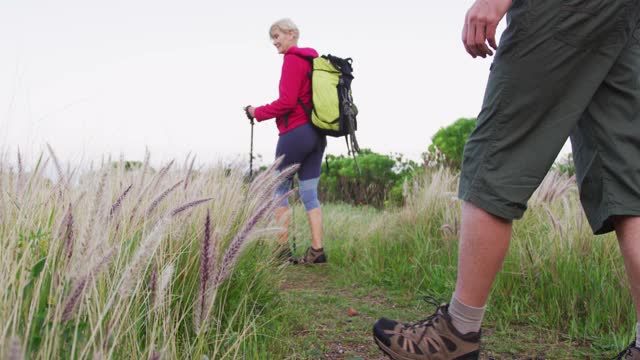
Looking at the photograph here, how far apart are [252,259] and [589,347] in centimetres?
158

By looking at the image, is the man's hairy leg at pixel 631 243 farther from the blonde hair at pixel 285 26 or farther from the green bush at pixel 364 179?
the green bush at pixel 364 179

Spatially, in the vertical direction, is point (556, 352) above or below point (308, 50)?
→ below

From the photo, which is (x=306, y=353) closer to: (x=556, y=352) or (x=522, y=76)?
(x=556, y=352)

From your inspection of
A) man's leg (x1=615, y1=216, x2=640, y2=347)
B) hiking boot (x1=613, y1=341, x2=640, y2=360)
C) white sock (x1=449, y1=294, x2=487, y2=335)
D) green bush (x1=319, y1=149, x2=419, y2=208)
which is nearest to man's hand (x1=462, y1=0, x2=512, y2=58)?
man's leg (x1=615, y1=216, x2=640, y2=347)

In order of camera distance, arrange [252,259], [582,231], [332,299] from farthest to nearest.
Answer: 1. [332,299]
2. [582,231]
3. [252,259]

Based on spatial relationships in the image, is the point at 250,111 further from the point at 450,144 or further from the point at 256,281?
the point at 450,144

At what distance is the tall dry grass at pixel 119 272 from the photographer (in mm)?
1122

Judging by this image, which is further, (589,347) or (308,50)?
(308,50)

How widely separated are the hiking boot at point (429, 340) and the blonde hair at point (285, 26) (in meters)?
3.23

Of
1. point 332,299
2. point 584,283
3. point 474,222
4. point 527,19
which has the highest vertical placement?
point 527,19

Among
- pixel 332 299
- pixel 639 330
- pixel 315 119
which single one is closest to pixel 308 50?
pixel 315 119

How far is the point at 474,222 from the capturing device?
1727 mm

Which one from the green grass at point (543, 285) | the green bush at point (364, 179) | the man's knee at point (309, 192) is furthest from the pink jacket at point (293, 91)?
Answer: the green bush at point (364, 179)

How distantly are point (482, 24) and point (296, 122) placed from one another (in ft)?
9.66
